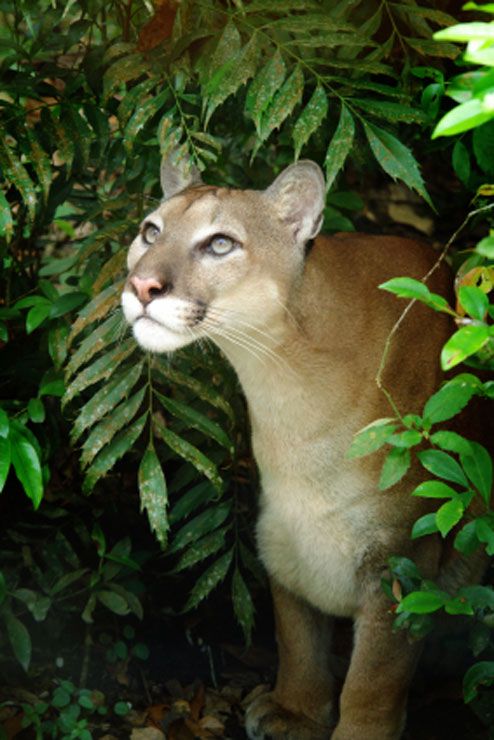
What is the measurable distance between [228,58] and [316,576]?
5.17 ft

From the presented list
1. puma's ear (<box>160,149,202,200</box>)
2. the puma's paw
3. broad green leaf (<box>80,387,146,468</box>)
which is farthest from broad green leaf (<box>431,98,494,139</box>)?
the puma's paw

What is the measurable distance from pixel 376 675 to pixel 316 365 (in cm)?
95

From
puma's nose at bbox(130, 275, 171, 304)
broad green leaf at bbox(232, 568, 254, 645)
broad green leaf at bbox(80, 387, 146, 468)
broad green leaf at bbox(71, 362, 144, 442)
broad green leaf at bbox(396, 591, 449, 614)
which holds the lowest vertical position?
broad green leaf at bbox(232, 568, 254, 645)

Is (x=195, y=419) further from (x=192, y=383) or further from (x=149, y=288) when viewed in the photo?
(x=149, y=288)

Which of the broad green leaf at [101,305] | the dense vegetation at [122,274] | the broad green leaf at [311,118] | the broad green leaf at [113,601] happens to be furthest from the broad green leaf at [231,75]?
the broad green leaf at [113,601]

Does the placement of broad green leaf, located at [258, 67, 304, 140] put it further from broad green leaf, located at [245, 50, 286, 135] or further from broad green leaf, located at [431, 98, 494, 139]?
broad green leaf, located at [431, 98, 494, 139]

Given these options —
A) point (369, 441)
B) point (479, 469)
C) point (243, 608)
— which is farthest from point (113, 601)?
point (479, 469)

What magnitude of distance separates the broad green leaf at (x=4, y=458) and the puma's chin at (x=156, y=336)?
52 cm

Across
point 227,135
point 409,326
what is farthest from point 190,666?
point 227,135

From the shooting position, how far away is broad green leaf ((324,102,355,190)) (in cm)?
342

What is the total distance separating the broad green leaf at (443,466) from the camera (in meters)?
2.80

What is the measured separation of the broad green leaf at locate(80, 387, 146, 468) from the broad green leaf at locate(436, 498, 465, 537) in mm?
1278

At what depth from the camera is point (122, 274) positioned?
163 inches

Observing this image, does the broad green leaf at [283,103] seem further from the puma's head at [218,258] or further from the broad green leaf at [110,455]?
the broad green leaf at [110,455]
